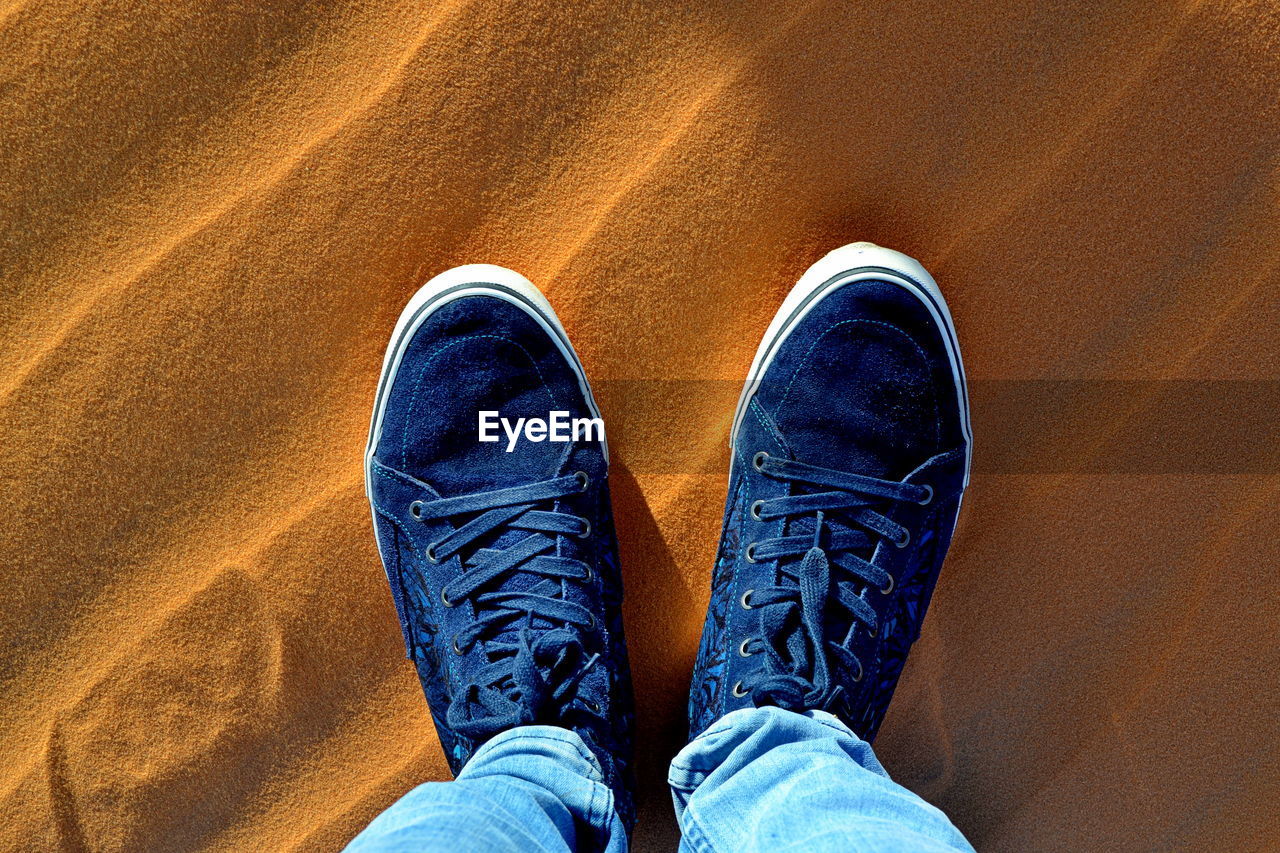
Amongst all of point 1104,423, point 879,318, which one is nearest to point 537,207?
point 879,318

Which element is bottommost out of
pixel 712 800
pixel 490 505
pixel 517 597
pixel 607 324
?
pixel 712 800

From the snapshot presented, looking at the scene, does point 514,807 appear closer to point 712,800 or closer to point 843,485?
point 712,800

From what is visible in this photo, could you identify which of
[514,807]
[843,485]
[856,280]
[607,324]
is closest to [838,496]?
[843,485]

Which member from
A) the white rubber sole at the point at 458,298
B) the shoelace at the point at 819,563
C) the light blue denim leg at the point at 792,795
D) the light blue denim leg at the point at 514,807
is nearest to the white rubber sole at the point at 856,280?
the shoelace at the point at 819,563

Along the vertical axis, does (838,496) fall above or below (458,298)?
below

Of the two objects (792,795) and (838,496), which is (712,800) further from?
(838,496)

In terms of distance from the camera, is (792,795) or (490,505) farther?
(490,505)

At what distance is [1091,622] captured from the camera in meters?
1.37

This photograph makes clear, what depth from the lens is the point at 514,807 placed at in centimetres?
97

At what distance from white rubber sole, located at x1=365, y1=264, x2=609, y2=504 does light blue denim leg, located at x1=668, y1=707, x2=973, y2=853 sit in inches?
21.9

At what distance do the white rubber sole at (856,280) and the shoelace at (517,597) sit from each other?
364 millimetres

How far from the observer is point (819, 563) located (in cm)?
124

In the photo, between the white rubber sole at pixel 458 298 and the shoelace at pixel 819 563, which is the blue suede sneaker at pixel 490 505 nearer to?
the white rubber sole at pixel 458 298

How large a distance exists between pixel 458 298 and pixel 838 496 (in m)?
0.69
